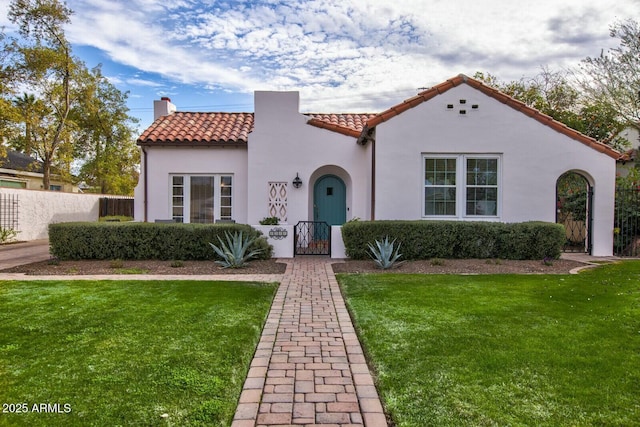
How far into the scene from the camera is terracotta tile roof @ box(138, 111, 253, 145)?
1434 centimetres

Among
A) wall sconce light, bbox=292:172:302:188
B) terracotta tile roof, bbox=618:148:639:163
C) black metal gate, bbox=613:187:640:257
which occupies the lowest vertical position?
black metal gate, bbox=613:187:640:257

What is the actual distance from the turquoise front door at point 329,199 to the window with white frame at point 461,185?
3946mm

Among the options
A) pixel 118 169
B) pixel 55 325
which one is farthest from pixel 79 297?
pixel 118 169

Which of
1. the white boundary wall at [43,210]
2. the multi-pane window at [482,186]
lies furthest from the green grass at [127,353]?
the white boundary wall at [43,210]

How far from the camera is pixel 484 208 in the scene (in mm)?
12195

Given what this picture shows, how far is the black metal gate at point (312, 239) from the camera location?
1301cm

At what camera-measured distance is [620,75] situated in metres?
16.0

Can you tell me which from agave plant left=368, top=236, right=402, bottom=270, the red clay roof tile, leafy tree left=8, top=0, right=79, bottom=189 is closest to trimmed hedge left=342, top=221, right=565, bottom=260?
agave plant left=368, top=236, right=402, bottom=270

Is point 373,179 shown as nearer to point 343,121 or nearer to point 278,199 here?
point 278,199

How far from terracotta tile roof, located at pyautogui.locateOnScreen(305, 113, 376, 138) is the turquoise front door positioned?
2051 mm

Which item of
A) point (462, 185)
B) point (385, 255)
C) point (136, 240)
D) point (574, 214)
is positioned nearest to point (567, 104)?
point (574, 214)

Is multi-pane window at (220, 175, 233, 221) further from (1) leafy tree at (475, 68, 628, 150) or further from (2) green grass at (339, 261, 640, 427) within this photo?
(1) leafy tree at (475, 68, 628, 150)

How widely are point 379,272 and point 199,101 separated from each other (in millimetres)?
21536

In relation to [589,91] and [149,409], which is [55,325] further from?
[589,91]
